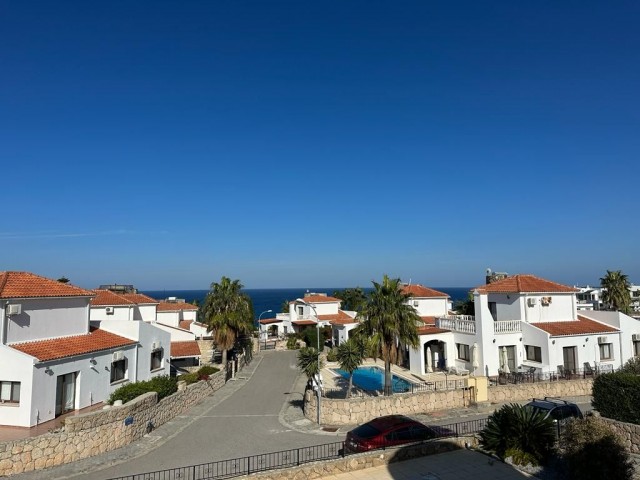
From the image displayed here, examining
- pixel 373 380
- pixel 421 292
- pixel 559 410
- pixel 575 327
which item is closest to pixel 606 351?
pixel 575 327

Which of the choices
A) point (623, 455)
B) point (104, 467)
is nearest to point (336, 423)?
point (104, 467)

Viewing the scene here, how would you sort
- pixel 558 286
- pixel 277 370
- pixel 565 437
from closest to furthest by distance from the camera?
pixel 565 437, pixel 558 286, pixel 277 370

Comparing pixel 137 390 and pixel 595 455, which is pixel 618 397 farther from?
pixel 137 390

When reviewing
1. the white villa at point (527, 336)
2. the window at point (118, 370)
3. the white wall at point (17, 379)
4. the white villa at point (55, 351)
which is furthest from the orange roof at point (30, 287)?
the white villa at point (527, 336)

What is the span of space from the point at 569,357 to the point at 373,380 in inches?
587

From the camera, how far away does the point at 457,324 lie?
3747 cm

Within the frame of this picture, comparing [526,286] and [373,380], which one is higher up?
[526,286]

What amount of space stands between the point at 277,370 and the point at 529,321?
74.6ft

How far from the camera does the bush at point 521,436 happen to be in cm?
1594

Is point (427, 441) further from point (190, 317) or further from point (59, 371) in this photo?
point (190, 317)

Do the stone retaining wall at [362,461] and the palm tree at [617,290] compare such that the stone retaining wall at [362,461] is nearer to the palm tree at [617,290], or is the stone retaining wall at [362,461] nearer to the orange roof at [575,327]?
the orange roof at [575,327]

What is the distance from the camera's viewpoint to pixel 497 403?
2748cm

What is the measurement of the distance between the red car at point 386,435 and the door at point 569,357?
19.9m

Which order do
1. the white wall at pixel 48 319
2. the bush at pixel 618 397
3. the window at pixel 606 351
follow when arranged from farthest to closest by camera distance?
the window at pixel 606 351 < the white wall at pixel 48 319 < the bush at pixel 618 397
